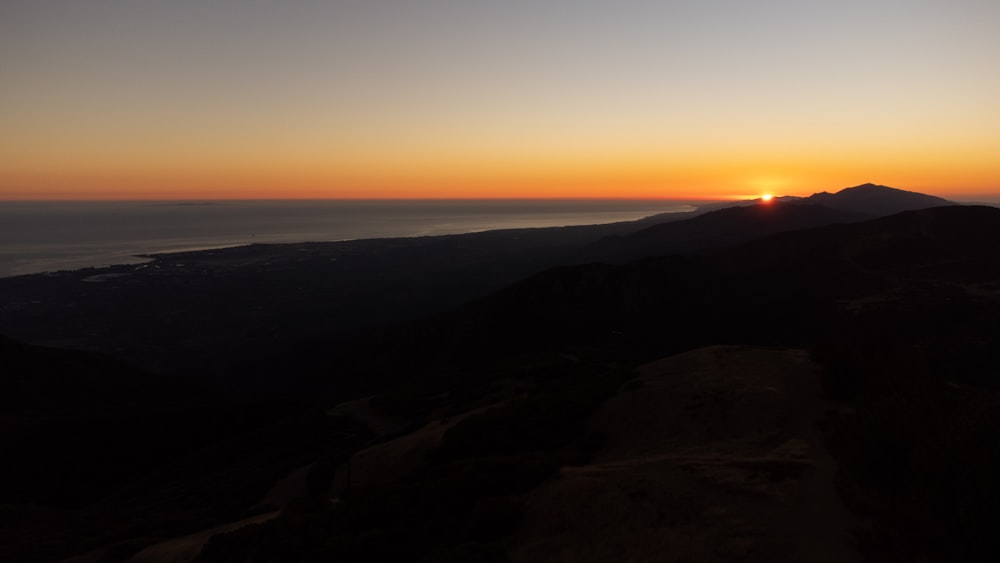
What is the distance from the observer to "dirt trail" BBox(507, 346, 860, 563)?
11805 mm

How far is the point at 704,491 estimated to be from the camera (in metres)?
14.3

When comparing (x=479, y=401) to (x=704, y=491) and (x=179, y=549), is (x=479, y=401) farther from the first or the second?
(x=704, y=491)

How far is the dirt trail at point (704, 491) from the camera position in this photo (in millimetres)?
11805

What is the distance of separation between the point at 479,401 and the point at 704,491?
23999 mm

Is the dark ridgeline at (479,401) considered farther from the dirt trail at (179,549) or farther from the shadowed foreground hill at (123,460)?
the dirt trail at (179,549)

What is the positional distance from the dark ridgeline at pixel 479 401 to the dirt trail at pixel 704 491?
0.30 meters

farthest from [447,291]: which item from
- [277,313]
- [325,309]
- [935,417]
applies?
[935,417]

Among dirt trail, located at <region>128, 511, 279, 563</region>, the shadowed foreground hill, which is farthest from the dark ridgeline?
dirt trail, located at <region>128, 511, 279, 563</region>

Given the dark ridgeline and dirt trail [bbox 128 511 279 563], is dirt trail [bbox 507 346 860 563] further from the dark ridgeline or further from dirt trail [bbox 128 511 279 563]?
dirt trail [bbox 128 511 279 563]

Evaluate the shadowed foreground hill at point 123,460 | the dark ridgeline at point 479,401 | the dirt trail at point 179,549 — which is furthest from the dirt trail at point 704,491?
the shadowed foreground hill at point 123,460

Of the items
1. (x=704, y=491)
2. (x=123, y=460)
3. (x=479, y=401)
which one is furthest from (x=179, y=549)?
(x=123, y=460)

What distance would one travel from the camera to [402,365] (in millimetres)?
91312

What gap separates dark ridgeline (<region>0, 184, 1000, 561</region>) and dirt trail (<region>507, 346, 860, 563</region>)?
0.98 ft

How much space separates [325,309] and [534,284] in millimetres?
86686
